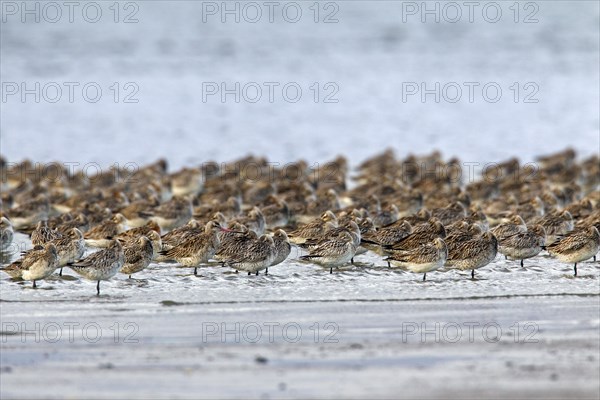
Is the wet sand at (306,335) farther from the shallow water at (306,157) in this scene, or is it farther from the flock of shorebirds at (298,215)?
the flock of shorebirds at (298,215)

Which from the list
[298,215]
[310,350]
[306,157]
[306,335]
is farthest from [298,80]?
[310,350]

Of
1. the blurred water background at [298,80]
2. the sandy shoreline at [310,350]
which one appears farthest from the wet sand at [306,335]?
the blurred water background at [298,80]

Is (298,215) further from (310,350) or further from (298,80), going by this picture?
(298,80)

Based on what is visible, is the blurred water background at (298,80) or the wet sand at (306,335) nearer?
the wet sand at (306,335)

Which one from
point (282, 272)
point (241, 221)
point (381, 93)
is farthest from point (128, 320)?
point (381, 93)

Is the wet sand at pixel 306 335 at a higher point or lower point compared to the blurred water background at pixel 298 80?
lower

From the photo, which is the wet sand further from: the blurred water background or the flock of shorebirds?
the blurred water background

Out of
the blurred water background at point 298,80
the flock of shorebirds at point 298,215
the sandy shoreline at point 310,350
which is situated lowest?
the sandy shoreline at point 310,350

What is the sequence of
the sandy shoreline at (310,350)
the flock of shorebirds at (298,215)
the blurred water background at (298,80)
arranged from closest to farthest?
the sandy shoreline at (310,350), the flock of shorebirds at (298,215), the blurred water background at (298,80)

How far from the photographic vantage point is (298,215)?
1775cm

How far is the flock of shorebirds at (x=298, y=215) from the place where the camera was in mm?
13617

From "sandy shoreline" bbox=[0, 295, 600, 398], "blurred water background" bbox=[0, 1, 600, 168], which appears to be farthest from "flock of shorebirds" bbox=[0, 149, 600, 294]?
"blurred water background" bbox=[0, 1, 600, 168]

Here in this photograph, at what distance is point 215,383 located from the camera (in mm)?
9188

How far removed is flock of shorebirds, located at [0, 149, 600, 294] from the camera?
13617 mm
